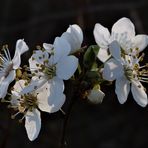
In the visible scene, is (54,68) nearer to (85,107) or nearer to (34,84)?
(34,84)

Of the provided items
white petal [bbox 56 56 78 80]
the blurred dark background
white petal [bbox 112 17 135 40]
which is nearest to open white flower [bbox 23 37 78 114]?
white petal [bbox 56 56 78 80]

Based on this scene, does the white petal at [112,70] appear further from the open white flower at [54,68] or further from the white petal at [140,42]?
the white petal at [140,42]

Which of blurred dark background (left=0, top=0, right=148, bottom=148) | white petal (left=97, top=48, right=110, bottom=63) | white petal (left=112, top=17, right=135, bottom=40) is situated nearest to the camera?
white petal (left=97, top=48, right=110, bottom=63)

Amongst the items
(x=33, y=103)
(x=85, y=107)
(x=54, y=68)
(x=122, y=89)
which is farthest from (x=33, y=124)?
(x=85, y=107)

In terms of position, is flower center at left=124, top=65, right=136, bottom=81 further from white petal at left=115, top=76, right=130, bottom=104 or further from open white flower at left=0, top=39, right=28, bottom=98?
open white flower at left=0, top=39, right=28, bottom=98

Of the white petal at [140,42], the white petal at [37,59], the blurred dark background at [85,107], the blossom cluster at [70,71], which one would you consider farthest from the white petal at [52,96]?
the blurred dark background at [85,107]
